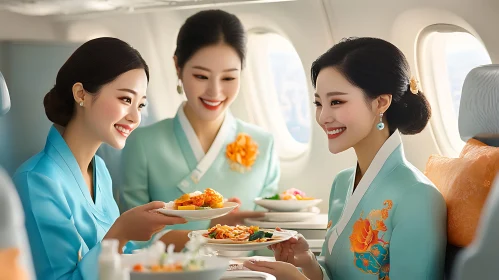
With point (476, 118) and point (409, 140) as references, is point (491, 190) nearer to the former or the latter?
point (476, 118)

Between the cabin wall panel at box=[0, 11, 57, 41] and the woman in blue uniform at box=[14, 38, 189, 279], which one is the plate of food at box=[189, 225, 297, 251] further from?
the cabin wall panel at box=[0, 11, 57, 41]

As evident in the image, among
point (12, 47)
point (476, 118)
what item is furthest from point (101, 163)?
point (476, 118)

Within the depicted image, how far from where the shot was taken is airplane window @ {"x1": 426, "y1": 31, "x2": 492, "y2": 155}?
3953mm

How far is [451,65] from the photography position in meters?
4.04

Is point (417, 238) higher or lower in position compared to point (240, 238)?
lower

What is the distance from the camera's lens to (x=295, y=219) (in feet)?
12.8

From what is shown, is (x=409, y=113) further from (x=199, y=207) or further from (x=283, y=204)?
(x=283, y=204)

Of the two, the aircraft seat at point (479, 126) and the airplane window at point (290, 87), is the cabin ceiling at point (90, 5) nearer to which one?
the airplane window at point (290, 87)

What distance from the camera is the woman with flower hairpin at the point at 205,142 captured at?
371 cm

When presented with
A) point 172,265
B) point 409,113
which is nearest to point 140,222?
point 172,265

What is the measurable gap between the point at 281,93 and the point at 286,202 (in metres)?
1.59

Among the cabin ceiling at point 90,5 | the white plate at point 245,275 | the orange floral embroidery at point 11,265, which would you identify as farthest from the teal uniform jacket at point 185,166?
the orange floral embroidery at point 11,265

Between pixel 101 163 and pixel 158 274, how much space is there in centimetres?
140

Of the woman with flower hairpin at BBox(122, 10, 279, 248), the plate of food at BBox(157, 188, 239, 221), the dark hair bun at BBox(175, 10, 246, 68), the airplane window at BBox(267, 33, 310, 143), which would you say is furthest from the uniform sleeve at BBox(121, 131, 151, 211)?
the airplane window at BBox(267, 33, 310, 143)
